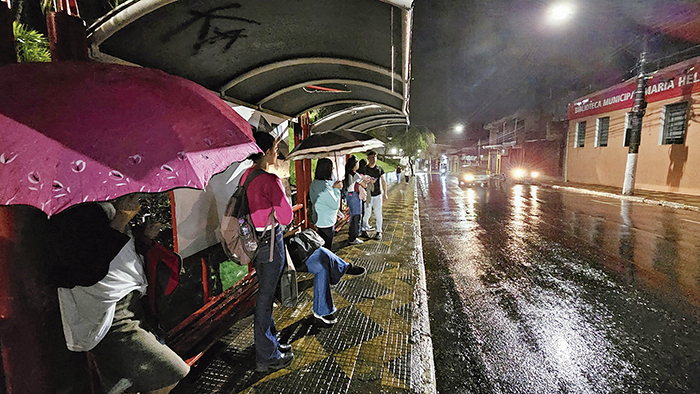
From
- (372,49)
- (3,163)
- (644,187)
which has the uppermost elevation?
(372,49)

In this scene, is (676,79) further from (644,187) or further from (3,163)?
(3,163)

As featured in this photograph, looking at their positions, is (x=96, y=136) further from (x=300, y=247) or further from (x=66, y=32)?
(x=300, y=247)

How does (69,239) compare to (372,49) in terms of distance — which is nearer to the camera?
(69,239)

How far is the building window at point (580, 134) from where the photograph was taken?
22578 millimetres

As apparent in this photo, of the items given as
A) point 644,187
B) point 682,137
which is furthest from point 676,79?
point 644,187

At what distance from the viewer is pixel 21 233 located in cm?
148

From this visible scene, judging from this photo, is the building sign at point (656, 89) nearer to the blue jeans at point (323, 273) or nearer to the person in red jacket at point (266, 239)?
the blue jeans at point (323, 273)

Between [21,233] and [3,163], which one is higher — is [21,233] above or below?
below

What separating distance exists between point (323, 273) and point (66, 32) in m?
2.69

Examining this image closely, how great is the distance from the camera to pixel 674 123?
50.2 feet

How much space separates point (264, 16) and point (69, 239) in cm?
232

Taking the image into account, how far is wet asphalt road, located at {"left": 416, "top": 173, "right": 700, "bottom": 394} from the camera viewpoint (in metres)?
2.72

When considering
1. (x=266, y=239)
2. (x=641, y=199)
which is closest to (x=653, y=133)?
(x=641, y=199)

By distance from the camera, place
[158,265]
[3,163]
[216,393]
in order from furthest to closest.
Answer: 1. [216,393]
2. [158,265]
3. [3,163]
